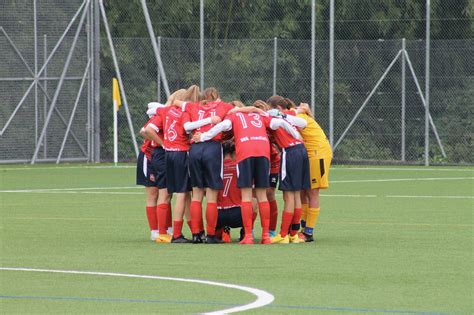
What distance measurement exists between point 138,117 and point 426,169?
7661mm

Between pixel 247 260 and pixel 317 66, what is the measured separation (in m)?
21.8

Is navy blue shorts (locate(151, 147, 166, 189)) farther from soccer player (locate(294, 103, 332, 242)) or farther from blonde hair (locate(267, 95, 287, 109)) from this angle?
soccer player (locate(294, 103, 332, 242))

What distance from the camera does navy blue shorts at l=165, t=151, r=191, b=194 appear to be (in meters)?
15.6

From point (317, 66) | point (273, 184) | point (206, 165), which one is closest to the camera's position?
point (206, 165)

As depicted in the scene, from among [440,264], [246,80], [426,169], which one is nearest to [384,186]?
[426,169]

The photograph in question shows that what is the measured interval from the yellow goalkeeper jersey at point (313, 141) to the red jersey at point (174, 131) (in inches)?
55.7

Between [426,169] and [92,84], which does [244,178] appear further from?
[92,84]

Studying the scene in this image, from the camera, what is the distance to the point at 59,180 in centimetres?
2800

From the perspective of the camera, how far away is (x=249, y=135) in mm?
A: 15281

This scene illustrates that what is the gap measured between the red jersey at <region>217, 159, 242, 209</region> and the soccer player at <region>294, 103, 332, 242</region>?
0.83 metres

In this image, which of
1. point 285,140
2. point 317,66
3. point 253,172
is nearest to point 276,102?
point 285,140

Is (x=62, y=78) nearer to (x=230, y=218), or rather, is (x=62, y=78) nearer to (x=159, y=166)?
(x=159, y=166)

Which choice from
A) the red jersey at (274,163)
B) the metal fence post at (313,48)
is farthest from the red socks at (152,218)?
the metal fence post at (313,48)

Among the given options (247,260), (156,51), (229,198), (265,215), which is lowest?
(247,260)
